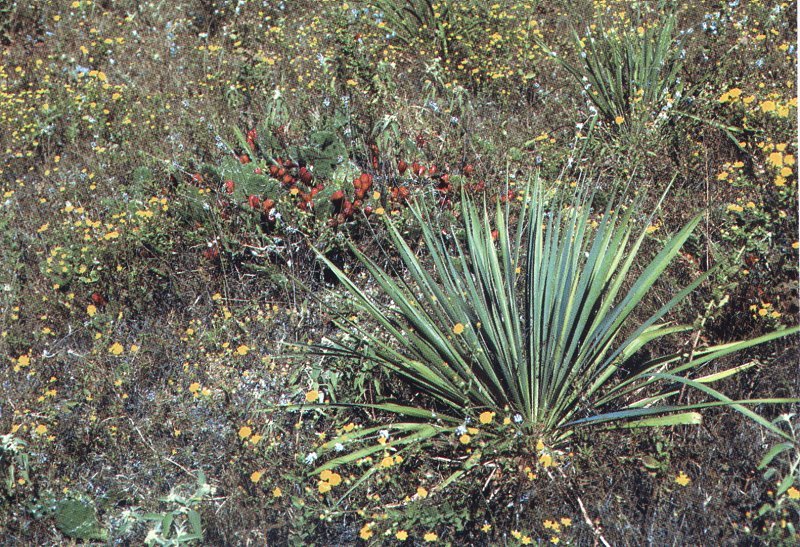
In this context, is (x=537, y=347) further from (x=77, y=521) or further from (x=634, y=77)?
(x=634, y=77)

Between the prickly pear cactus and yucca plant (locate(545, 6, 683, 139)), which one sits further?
yucca plant (locate(545, 6, 683, 139))

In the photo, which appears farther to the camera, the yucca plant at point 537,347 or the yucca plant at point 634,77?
the yucca plant at point 634,77

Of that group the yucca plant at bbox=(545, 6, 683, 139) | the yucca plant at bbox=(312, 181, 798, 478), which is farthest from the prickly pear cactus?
the yucca plant at bbox=(545, 6, 683, 139)

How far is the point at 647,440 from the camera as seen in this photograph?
2934 millimetres

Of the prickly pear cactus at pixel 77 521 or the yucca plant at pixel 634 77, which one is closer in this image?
the prickly pear cactus at pixel 77 521

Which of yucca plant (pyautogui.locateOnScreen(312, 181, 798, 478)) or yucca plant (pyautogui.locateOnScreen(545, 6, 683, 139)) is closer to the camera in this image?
yucca plant (pyautogui.locateOnScreen(312, 181, 798, 478))

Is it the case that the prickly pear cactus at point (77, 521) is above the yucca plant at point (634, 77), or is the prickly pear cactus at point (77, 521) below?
below

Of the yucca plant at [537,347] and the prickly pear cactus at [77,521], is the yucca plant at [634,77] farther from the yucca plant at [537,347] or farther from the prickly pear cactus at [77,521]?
the prickly pear cactus at [77,521]

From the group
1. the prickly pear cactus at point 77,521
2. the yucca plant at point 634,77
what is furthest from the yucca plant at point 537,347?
the yucca plant at point 634,77

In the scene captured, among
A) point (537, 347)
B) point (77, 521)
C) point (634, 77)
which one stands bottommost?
point (77, 521)

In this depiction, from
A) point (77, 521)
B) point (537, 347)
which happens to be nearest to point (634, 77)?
point (537, 347)

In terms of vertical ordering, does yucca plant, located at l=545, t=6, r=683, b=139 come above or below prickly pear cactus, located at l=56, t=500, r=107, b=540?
above

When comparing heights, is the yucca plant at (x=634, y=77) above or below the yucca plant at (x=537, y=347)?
above

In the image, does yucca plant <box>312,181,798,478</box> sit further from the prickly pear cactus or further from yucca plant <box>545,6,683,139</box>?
yucca plant <box>545,6,683,139</box>
